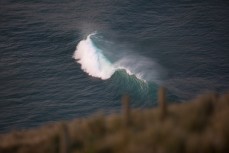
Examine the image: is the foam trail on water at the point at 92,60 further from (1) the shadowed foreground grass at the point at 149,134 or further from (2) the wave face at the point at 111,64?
(1) the shadowed foreground grass at the point at 149,134

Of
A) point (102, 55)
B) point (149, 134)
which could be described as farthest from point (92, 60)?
point (149, 134)

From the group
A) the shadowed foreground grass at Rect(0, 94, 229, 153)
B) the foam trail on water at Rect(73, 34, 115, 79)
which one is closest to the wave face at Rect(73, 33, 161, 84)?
the foam trail on water at Rect(73, 34, 115, 79)

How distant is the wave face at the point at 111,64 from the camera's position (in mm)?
38312

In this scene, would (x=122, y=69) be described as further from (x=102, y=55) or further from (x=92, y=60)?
(x=102, y=55)

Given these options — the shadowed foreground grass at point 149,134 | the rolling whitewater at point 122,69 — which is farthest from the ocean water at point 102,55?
the shadowed foreground grass at point 149,134

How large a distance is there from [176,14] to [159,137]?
4206 centimetres

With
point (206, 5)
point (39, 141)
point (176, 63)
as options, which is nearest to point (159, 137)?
point (39, 141)

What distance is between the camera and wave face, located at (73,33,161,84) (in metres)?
38.3

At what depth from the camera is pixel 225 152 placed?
10812 mm

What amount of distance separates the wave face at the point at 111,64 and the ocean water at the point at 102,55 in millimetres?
96

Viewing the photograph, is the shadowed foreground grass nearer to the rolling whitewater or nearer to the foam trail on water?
the rolling whitewater

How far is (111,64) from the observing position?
40656 mm

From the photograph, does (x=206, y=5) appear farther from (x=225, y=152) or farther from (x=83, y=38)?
(x=225, y=152)

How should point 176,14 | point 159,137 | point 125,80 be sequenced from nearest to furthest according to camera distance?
point 159,137 → point 125,80 → point 176,14
